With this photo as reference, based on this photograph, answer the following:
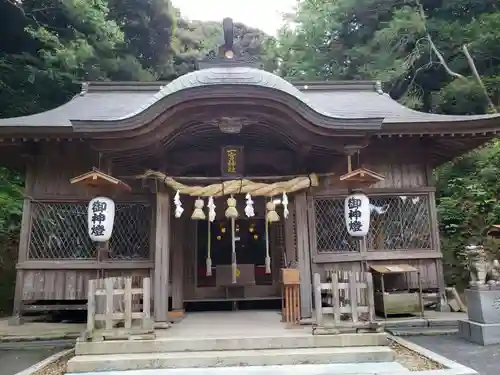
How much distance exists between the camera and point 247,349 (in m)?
5.53

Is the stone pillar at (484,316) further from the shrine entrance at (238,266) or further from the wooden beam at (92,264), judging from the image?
the wooden beam at (92,264)

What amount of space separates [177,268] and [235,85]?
3968 mm

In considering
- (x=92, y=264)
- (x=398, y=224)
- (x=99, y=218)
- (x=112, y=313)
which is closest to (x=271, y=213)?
(x=99, y=218)

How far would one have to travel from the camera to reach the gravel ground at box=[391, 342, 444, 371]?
199 inches

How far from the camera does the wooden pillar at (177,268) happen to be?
8.03 metres

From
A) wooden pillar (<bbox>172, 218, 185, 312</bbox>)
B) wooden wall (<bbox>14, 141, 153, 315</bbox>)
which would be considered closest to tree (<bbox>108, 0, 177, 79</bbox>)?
wooden wall (<bbox>14, 141, 153, 315</bbox>)

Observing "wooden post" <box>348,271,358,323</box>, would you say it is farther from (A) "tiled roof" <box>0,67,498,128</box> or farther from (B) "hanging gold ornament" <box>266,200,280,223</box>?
(A) "tiled roof" <box>0,67,498,128</box>

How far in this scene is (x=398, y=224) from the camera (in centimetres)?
846

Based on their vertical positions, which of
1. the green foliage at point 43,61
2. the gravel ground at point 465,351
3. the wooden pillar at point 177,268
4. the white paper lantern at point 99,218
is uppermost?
the green foliage at point 43,61

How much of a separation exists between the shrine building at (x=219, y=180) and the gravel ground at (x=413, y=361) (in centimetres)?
162

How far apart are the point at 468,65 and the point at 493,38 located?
1.45 metres

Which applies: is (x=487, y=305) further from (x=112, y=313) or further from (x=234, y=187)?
(x=112, y=313)

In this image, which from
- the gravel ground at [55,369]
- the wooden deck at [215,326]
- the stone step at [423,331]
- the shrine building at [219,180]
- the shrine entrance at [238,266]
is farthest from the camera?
the shrine entrance at [238,266]

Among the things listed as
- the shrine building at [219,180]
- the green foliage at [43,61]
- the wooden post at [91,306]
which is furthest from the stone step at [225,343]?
the green foliage at [43,61]
